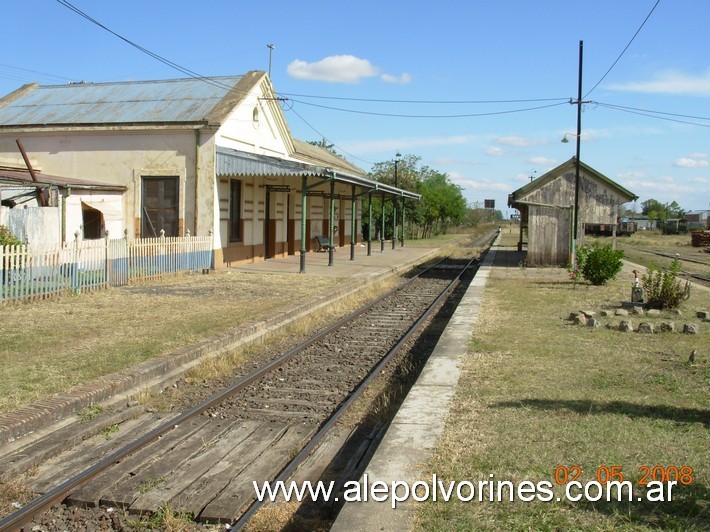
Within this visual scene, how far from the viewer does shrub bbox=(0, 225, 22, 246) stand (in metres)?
13.5

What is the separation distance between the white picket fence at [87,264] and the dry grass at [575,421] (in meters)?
8.18

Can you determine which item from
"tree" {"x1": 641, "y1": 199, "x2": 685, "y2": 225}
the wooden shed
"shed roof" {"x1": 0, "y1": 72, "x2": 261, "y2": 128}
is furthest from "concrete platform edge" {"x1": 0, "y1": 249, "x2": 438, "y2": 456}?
"tree" {"x1": 641, "y1": 199, "x2": 685, "y2": 225}

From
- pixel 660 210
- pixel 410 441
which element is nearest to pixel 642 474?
pixel 410 441

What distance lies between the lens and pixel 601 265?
1742 cm

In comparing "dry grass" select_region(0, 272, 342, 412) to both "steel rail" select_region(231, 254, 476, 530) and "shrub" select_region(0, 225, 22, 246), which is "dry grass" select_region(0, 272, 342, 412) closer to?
"shrub" select_region(0, 225, 22, 246)

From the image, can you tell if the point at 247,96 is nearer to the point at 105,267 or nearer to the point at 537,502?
the point at 105,267

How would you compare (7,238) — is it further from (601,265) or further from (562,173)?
(562,173)

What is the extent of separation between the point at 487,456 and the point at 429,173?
70.8m

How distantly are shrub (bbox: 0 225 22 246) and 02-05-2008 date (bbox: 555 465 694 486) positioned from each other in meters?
12.1

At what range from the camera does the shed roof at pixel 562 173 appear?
24.0 metres

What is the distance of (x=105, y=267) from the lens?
15031mm

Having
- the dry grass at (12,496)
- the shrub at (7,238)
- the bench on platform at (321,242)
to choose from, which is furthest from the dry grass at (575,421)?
the bench on platform at (321,242)

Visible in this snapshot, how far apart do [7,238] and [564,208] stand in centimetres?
1773

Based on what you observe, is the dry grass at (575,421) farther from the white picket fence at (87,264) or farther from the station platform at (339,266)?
the station platform at (339,266)
